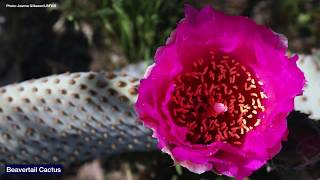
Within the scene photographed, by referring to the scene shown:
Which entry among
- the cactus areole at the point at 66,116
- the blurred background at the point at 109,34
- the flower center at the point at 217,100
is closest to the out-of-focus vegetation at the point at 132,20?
the blurred background at the point at 109,34

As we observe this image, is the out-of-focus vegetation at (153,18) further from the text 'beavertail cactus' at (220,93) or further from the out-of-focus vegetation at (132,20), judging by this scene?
the text 'beavertail cactus' at (220,93)

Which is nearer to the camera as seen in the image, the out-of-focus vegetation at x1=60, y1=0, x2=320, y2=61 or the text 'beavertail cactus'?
the text 'beavertail cactus'

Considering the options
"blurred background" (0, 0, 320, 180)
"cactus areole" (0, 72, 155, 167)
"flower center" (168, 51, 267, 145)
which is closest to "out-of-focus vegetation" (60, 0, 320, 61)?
"blurred background" (0, 0, 320, 180)

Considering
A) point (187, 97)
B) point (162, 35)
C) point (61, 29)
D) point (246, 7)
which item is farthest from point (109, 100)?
point (246, 7)

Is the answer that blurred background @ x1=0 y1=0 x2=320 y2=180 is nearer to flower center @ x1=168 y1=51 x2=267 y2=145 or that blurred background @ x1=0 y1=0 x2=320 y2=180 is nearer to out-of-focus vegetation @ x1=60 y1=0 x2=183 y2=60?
out-of-focus vegetation @ x1=60 y1=0 x2=183 y2=60

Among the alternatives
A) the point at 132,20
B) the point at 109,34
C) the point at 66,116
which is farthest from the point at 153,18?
the point at 66,116

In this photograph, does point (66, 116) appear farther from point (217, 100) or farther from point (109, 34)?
point (109, 34)
